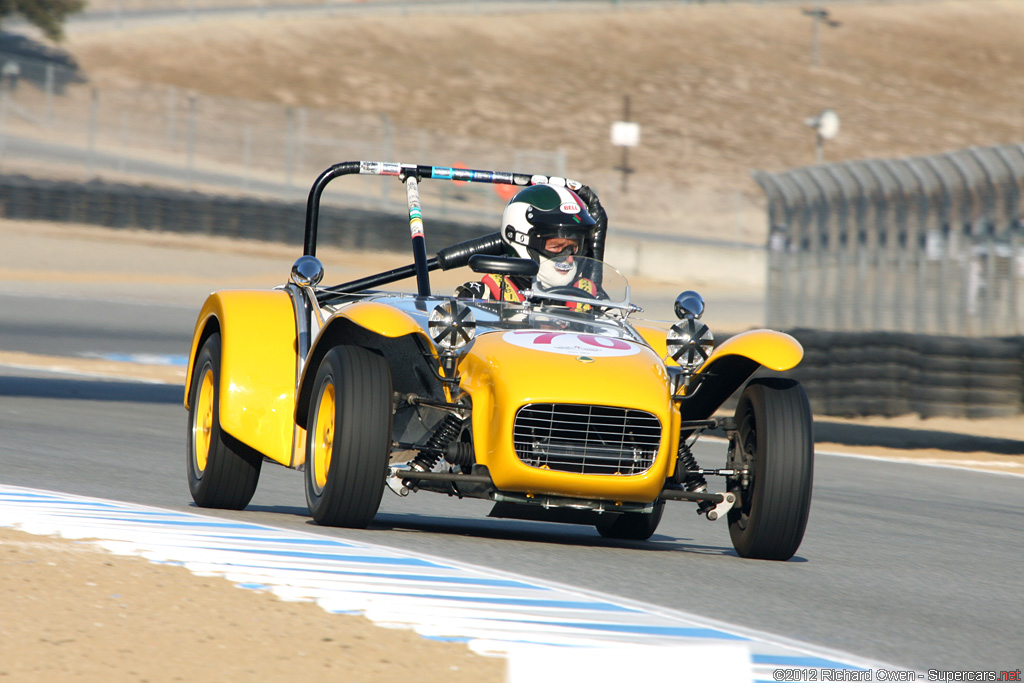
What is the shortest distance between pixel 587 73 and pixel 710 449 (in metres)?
49.4

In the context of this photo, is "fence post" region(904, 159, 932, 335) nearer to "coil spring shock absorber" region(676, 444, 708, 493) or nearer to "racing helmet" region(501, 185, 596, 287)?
"racing helmet" region(501, 185, 596, 287)

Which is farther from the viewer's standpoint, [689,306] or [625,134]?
[625,134]

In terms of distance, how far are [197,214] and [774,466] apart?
25.2 m

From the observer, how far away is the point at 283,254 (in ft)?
98.8

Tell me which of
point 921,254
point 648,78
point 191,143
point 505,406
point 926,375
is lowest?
point 926,375

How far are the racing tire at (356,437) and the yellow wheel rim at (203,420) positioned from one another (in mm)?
1228

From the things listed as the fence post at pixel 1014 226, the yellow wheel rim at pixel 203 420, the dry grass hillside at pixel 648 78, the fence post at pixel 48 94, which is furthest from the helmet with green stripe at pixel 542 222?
the dry grass hillside at pixel 648 78

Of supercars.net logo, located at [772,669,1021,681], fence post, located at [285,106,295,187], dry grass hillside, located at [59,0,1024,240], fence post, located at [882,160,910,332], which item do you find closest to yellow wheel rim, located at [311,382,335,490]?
supercars.net logo, located at [772,669,1021,681]

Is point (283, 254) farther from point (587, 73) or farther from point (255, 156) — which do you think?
point (587, 73)

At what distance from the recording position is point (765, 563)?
20.5 ft

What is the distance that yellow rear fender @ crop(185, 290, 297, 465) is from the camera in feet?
22.4

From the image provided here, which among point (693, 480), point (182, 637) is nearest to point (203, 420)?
point (693, 480)

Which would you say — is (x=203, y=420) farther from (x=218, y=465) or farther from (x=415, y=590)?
(x=415, y=590)

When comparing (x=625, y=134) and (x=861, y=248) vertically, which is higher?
(x=625, y=134)
